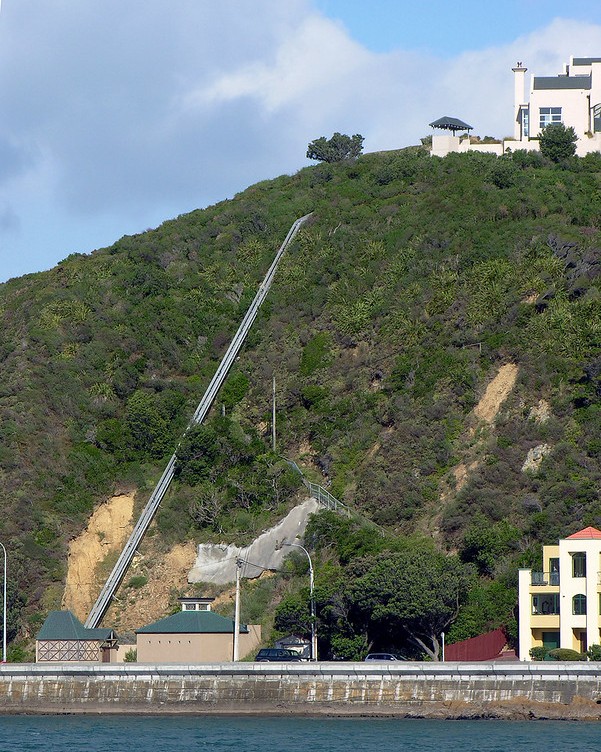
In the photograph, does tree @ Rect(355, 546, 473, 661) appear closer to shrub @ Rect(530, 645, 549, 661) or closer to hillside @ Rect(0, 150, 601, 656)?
hillside @ Rect(0, 150, 601, 656)

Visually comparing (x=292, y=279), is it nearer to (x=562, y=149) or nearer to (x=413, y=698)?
(x=562, y=149)

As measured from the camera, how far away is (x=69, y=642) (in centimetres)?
8275

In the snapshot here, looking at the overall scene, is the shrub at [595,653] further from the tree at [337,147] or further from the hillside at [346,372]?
the tree at [337,147]

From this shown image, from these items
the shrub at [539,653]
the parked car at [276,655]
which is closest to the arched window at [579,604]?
the shrub at [539,653]

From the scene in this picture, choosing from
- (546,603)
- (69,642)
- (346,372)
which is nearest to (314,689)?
(546,603)

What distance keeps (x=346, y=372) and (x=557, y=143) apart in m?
34.2

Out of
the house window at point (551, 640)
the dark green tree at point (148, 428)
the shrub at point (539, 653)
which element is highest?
the dark green tree at point (148, 428)

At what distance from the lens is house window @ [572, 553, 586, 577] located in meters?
78.2

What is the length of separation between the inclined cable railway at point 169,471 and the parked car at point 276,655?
15726 millimetres

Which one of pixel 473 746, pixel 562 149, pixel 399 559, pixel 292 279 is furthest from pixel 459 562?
pixel 562 149

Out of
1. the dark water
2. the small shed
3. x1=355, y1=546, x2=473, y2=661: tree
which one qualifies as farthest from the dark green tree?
the dark water

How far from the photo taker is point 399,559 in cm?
8019

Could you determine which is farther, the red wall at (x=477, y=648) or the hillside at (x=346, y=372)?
the hillside at (x=346, y=372)

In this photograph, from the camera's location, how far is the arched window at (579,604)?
7794 centimetres
